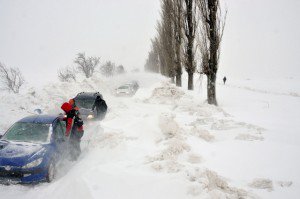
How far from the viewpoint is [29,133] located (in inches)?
312

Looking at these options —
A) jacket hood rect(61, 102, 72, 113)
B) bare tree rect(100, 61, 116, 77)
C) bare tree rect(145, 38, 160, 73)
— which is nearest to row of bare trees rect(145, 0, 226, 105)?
jacket hood rect(61, 102, 72, 113)

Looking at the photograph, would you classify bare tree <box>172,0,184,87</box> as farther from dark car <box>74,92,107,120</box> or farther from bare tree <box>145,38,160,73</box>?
bare tree <box>145,38,160,73</box>

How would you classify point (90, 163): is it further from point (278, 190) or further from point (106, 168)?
point (278, 190)

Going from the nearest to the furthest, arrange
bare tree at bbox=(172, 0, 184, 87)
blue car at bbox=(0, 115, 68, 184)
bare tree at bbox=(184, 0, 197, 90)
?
blue car at bbox=(0, 115, 68, 184) < bare tree at bbox=(184, 0, 197, 90) < bare tree at bbox=(172, 0, 184, 87)

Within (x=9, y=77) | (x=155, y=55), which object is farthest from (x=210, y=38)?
(x=9, y=77)

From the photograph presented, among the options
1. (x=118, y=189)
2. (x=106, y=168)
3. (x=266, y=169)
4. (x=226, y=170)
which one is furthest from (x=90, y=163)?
(x=266, y=169)

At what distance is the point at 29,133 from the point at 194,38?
18333mm

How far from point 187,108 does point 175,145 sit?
23.0 ft

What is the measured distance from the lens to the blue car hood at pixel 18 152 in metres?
6.59

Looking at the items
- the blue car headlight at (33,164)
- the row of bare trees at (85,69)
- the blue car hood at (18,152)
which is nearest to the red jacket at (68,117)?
the blue car hood at (18,152)

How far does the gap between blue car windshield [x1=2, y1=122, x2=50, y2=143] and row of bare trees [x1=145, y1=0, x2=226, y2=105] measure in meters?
11.4

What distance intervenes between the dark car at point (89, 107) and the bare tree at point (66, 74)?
64126mm

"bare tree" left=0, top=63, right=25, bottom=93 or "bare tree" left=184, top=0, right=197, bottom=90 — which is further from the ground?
"bare tree" left=184, top=0, right=197, bottom=90

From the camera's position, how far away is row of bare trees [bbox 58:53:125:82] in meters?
70.8
